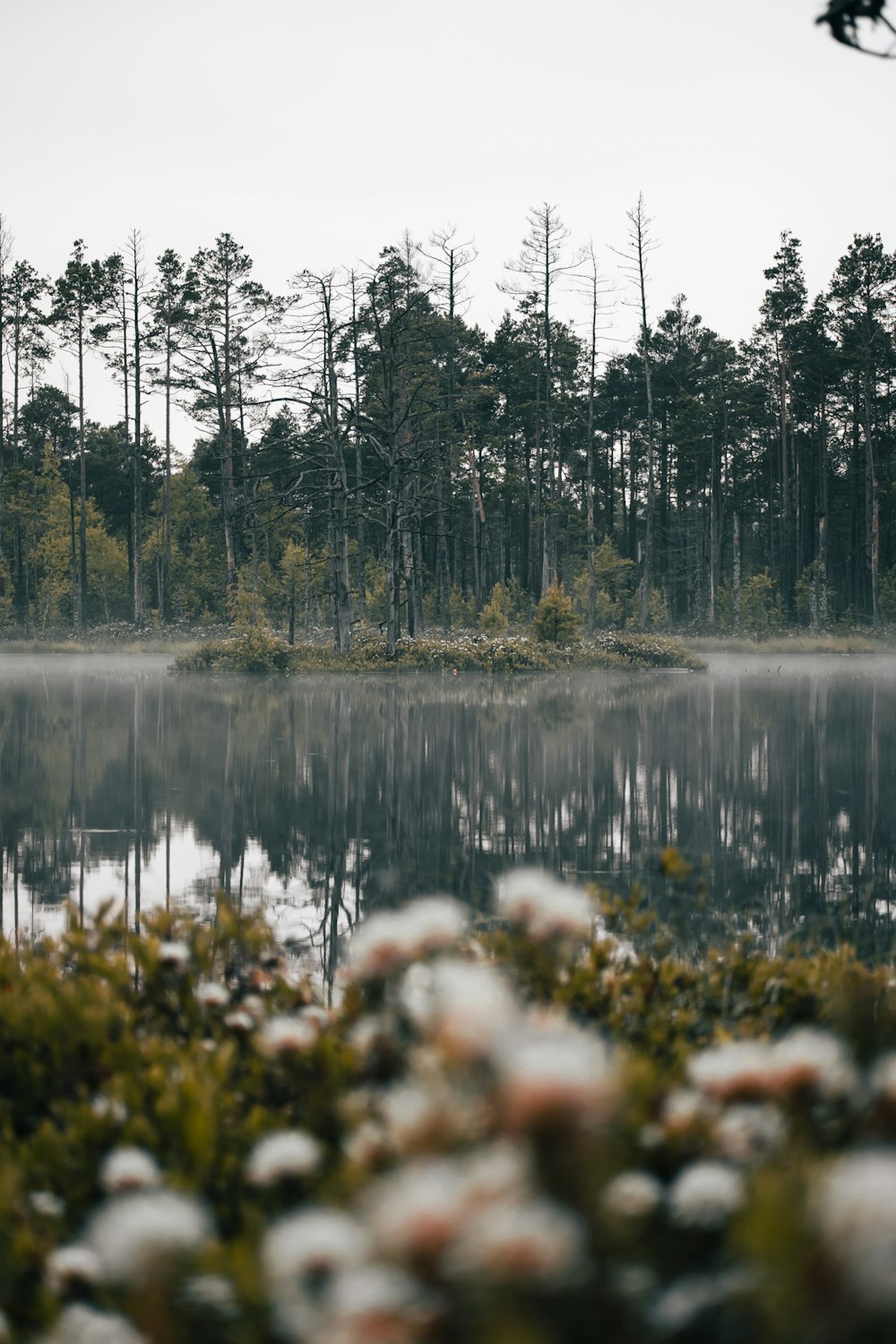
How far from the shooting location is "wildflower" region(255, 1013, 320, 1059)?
298cm

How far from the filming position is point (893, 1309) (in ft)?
4.05

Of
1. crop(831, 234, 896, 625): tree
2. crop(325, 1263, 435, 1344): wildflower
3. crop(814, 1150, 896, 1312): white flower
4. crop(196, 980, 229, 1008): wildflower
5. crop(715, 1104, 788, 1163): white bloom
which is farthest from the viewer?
crop(831, 234, 896, 625): tree

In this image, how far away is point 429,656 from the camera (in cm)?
3625

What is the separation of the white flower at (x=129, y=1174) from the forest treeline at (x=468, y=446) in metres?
36.0

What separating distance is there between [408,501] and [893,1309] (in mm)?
36322

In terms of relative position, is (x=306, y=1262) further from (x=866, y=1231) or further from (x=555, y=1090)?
(x=866, y=1231)

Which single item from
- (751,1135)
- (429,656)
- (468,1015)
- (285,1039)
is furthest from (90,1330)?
(429,656)

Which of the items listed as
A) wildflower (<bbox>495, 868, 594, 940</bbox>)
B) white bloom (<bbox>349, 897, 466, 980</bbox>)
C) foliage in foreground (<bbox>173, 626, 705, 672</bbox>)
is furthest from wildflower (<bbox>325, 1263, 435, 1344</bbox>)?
foliage in foreground (<bbox>173, 626, 705, 672</bbox>)

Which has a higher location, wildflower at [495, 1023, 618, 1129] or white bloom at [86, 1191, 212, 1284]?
wildflower at [495, 1023, 618, 1129]

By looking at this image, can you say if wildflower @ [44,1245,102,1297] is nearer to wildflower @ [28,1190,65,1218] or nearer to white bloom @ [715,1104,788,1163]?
wildflower @ [28,1190,65,1218]

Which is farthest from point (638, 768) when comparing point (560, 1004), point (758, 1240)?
point (758, 1240)

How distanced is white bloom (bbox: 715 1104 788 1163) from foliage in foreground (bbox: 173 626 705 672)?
3250 centimetres

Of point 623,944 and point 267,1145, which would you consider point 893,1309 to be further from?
point 623,944

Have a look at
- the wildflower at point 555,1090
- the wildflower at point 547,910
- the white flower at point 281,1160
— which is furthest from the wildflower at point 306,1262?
the wildflower at point 547,910
